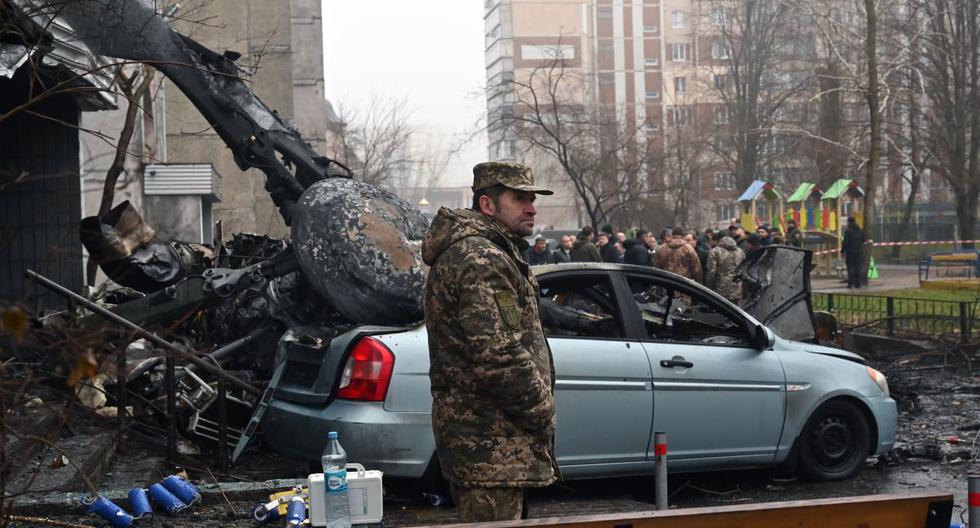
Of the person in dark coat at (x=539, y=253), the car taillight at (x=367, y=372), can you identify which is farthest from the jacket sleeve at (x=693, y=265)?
the car taillight at (x=367, y=372)

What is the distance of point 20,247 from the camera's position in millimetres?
13477

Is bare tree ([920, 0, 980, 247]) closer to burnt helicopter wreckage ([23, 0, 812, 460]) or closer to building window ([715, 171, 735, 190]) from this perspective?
building window ([715, 171, 735, 190])

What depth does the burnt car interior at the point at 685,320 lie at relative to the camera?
771 centimetres

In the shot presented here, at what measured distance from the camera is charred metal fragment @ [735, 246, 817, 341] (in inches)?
447

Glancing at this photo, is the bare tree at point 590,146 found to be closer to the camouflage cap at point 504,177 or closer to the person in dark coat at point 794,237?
the person in dark coat at point 794,237

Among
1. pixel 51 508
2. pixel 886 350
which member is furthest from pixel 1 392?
pixel 886 350

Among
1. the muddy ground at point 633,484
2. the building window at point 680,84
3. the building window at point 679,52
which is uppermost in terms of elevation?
the building window at point 679,52

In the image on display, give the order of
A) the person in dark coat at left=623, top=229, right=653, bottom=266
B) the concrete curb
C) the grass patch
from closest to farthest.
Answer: the concrete curb < the person in dark coat at left=623, top=229, right=653, bottom=266 < the grass patch

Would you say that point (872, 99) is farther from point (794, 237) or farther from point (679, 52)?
point (679, 52)

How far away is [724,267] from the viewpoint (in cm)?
1723

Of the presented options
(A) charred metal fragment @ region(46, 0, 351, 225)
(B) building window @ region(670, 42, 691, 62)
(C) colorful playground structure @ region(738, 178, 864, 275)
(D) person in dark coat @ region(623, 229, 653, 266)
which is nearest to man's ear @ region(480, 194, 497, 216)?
(A) charred metal fragment @ region(46, 0, 351, 225)

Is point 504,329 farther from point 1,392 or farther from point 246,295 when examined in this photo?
point 246,295

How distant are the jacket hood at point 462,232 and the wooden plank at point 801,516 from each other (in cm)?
121

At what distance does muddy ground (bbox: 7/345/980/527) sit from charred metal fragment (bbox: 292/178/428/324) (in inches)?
52.6
